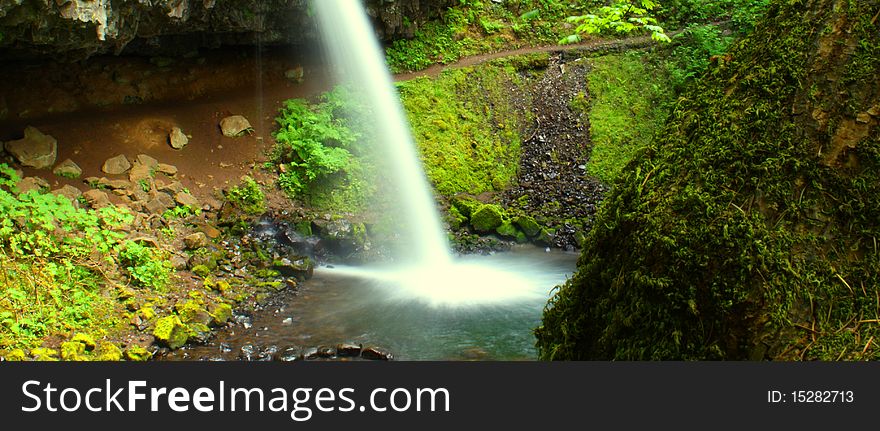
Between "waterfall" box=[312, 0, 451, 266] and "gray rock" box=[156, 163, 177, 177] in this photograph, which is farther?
"waterfall" box=[312, 0, 451, 266]

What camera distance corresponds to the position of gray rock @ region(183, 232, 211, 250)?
8711mm

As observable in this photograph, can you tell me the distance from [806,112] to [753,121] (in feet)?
0.55

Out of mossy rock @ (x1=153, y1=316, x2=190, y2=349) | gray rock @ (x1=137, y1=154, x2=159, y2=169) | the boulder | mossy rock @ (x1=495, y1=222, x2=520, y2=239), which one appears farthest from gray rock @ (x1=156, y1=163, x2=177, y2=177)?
mossy rock @ (x1=495, y1=222, x2=520, y2=239)

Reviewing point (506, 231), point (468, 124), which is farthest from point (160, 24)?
point (506, 231)

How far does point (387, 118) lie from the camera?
1245 cm

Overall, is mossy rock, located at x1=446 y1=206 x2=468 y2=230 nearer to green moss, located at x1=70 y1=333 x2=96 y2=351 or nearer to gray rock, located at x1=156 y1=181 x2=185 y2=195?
gray rock, located at x1=156 y1=181 x2=185 y2=195

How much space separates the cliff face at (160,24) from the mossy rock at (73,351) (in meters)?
3.77

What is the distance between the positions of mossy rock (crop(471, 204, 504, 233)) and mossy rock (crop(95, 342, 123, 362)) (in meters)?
6.48

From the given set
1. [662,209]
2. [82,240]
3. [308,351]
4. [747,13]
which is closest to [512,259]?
[308,351]

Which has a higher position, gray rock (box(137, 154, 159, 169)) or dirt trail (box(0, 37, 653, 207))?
dirt trail (box(0, 37, 653, 207))

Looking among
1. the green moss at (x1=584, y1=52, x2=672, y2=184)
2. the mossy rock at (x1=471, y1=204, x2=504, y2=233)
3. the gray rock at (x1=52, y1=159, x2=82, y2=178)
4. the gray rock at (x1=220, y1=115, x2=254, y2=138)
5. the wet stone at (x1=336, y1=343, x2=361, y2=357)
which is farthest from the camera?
the green moss at (x1=584, y1=52, x2=672, y2=184)

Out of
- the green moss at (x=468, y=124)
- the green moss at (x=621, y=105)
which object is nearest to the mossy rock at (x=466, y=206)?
the green moss at (x=468, y=124)

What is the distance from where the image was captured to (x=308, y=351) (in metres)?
6.71

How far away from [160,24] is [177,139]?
7.09ft
